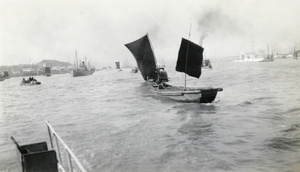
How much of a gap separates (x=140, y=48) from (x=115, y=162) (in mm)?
20184

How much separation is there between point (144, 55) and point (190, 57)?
41.2 ft

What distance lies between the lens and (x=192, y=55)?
1460 cm

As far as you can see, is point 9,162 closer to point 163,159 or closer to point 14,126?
point 163,159

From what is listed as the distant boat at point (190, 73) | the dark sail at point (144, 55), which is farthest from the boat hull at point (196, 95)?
the dark sail at point (144, 55)

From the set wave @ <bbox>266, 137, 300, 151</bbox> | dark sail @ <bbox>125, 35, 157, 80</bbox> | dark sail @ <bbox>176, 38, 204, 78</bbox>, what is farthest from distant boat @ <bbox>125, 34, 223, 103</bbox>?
dark sail @ <bbox>125, 35, 157, 80</bbox>

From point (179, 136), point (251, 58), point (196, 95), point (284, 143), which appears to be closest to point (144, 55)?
point (196, 95)

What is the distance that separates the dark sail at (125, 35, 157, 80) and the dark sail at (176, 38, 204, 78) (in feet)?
37.4

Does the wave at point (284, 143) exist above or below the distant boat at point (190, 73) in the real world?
below

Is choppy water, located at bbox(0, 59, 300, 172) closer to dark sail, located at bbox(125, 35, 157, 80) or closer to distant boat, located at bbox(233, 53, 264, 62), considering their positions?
dark sail, located at bbox(125, 35, 157, 80)

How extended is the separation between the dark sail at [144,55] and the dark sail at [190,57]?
37.4 ft

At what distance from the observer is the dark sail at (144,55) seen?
2598cm

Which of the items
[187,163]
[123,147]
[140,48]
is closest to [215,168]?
[187,163]

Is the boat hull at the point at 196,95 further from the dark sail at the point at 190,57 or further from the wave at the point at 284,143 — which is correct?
the wave at the point at 284,143

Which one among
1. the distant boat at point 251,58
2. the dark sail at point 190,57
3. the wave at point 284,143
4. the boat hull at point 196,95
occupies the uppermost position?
the distant boat at point 251,58
